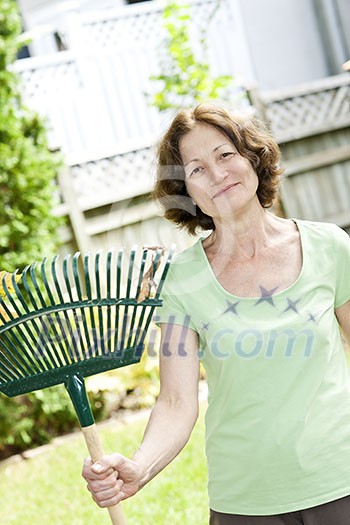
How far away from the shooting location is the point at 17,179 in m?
5.50

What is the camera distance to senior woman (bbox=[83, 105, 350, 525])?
1.74 metres

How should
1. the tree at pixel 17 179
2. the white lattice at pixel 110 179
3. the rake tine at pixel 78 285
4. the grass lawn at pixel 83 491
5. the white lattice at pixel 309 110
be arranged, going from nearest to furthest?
the rake tine at pixel 78 285
the grass lawn at pixel 83 491
the tree at pixel 17 179
the white lattice at pixel 110 179
the white lattice at pixel 309 110

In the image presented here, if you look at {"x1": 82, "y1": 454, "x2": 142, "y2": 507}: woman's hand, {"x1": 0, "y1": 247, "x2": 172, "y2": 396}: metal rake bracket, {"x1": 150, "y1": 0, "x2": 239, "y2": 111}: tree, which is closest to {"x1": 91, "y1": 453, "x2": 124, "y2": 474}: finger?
{"x1": 82, "y1": 454, "x2": 142, "y2": 507}: woman's hand

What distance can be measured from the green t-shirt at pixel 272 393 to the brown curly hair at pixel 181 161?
267 mm

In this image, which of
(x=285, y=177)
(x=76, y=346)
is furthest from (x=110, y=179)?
(x=76, y=346)

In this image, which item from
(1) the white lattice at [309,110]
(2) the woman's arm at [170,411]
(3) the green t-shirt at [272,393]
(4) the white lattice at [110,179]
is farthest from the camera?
(1) the white lattice at [309,110]

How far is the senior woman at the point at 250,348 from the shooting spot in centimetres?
174

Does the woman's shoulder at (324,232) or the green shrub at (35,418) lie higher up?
the woman's shoulder at (324,232)

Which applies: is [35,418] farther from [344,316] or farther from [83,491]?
[344,316]

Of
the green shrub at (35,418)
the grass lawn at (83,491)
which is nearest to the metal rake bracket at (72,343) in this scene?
the grass lawn at (83,491)

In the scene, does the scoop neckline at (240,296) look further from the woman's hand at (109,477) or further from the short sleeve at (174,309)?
the woman's hand at (109,477)

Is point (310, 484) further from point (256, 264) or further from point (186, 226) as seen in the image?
point (186, 226)

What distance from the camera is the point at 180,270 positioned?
1.86m

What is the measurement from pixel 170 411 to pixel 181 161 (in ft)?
1.78
